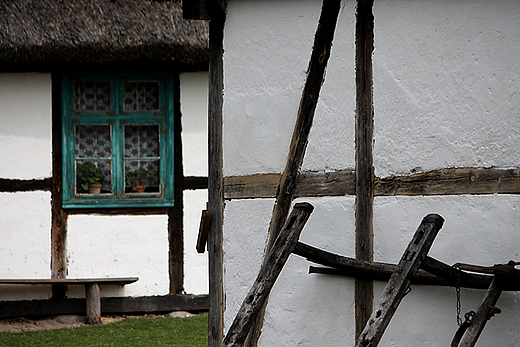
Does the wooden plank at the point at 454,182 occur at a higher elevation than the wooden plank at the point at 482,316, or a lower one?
higher

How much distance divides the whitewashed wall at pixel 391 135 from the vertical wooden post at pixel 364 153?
0.13ft

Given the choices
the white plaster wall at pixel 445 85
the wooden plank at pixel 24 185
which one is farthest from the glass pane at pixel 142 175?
the white plaster wall at pixel 445 85

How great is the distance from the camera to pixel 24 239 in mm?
6660

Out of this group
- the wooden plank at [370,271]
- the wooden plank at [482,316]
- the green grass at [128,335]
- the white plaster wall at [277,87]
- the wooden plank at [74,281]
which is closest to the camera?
the wooden plank at [482,316]

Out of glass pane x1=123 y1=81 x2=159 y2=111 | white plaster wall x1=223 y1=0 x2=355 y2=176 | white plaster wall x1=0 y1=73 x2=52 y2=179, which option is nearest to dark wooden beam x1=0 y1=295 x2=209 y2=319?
white plaster wall x1=0 y1=73 x2=52 y2=179

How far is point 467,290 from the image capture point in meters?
2.98

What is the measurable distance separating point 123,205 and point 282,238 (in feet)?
14.9

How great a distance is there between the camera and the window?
268 inches

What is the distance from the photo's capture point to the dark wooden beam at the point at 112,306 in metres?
6.70

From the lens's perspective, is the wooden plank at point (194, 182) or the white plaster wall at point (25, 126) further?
the wooden plank at point (194, 182)

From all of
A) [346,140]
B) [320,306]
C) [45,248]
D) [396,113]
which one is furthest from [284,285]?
[45,248]

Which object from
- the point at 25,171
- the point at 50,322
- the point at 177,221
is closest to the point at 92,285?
the point at 50,322

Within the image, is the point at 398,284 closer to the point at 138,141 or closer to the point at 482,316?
the point at 482,316

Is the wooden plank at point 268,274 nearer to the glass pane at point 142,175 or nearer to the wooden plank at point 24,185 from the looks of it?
the glass pane at point 142,175
